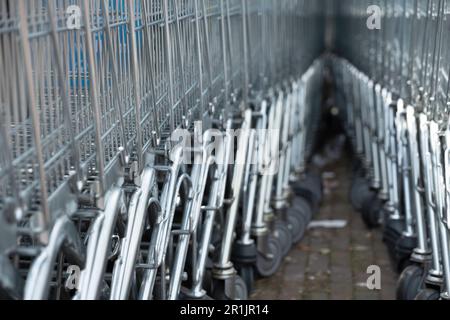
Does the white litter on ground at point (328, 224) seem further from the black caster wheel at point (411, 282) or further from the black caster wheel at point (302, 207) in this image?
the black caster wheel at point (411, 282)

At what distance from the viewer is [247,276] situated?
647 cm

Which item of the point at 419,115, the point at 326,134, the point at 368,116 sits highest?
the point at 419,115

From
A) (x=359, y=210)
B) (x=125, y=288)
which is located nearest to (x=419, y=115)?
(x=125, y=288)

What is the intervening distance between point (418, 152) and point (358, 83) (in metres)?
5.02

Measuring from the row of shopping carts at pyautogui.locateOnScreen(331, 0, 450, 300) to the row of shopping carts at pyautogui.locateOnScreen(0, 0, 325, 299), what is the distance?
0.89m

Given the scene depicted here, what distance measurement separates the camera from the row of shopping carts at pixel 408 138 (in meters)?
5.18

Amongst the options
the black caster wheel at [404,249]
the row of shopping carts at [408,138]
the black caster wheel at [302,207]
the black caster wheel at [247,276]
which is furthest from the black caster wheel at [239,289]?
the black caster wheel at [302,207]

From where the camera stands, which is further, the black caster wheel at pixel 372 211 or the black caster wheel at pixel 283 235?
the black caster wheel at pixel 372 211

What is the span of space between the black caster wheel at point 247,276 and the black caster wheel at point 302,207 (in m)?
1.88

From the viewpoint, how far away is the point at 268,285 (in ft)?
22.5

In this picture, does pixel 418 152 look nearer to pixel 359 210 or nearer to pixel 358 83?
pixel 359 210

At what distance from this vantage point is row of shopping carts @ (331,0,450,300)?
17.0 ft
